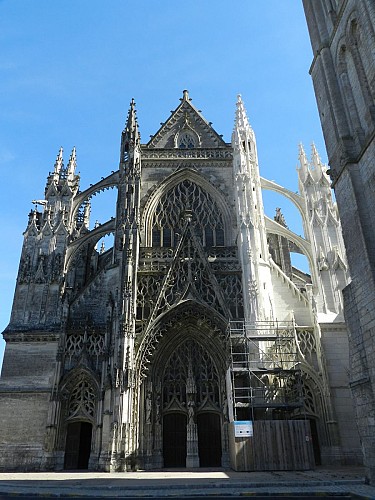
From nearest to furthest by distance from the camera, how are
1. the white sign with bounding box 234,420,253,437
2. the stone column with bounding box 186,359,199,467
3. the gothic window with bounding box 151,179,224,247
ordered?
1. the white sign with bounding box 234,420,253,437
2. the stone column with bounding box 186,359,199,467
3. the gothic window with bounding box 151,179,224,247

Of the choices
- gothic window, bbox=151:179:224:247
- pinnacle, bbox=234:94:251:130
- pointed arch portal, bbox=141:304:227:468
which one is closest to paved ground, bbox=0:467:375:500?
pointed arch portal, bbox=141:304:227:468

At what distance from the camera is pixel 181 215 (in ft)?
76.6

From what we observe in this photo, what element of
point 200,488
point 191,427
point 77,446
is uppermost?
point 191,427

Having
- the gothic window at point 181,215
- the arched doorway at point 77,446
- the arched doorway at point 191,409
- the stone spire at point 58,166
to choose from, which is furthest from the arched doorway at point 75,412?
the stone spire at point 58,166

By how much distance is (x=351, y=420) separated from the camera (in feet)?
55.9

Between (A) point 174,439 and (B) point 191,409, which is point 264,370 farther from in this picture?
(A) point 174,439

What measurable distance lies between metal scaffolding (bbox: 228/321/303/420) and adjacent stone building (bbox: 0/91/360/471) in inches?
2.7

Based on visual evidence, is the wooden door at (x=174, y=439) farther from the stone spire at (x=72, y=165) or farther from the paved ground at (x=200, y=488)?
the stone spire at (x=72, y=165)

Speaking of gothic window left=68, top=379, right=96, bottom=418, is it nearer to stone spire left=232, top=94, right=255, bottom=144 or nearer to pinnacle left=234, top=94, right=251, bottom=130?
stone spire left=232, top=94, right=255, bottom=144

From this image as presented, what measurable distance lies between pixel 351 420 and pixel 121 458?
9.21 m

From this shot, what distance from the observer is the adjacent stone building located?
658 inches

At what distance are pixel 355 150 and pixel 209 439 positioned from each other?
13.5 meters

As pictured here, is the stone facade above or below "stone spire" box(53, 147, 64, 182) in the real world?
below

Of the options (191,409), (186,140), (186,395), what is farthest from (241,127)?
(191,409)
